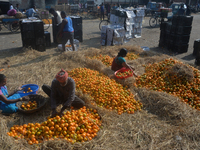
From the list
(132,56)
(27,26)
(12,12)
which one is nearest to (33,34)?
(27,26)

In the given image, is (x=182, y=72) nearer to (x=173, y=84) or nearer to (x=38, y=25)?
(x=173, y=84)

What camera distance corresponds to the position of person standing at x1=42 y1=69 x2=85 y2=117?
416cm

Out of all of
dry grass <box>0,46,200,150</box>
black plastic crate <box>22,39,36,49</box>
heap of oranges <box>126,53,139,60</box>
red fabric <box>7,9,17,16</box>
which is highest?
red fabric <box>7,9,17,16</box>

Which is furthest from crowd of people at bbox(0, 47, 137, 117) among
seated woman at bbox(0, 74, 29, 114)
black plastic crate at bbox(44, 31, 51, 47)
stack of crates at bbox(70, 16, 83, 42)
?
stack of crates at bbox(70, 16, 83, 42)

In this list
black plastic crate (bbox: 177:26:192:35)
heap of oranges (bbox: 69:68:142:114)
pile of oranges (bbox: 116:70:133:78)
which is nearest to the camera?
heap of oranges (bbox: 69:68:142:114)

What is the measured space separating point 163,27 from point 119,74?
6.56m

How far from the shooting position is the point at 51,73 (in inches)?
293

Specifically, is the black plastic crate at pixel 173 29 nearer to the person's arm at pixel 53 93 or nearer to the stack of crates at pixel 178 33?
the stack of crates at pixel 178 33

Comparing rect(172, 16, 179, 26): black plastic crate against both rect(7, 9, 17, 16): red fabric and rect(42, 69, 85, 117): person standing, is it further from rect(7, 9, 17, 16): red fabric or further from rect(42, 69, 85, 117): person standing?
rect(7, 9, 17, 16): red fabric

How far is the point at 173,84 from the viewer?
597 cm

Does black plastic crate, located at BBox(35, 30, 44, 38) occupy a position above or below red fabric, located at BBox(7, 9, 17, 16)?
below

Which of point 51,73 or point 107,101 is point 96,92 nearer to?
point 107,101

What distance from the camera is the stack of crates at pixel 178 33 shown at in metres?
10.1

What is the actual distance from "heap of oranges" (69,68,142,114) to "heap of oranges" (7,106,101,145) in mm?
1083
